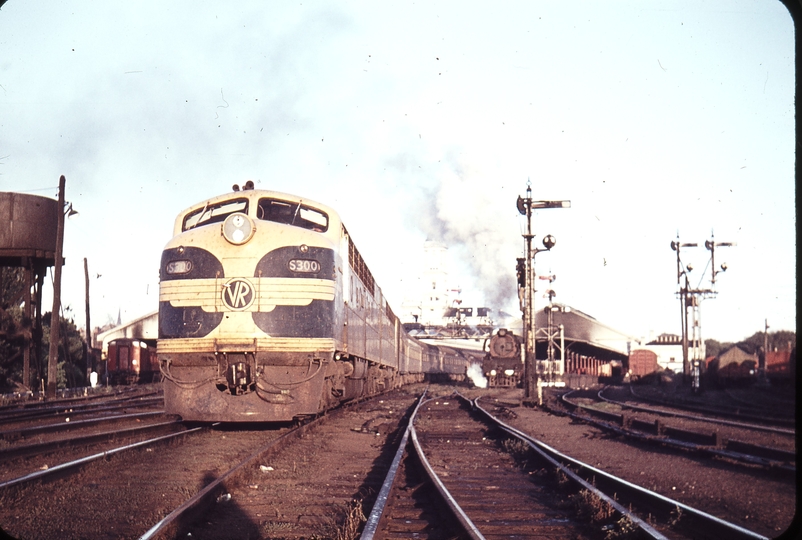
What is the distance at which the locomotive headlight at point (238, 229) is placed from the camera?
10636 millimetres

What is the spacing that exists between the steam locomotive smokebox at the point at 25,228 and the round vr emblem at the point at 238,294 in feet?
61.2

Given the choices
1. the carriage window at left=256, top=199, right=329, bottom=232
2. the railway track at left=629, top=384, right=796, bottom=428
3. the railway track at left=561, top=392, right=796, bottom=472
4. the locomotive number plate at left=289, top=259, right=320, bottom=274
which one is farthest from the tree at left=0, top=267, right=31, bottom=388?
the railway track at left=629, top=384, right=796, bottom=428

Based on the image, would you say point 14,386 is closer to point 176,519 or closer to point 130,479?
point 130,479

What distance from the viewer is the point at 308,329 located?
35.1 ft

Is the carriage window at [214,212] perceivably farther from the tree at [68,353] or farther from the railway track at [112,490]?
the tree at [68,353]

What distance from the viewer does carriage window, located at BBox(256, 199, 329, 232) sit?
11.5 m

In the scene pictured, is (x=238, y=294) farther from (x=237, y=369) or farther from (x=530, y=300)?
(x=530, y=300)

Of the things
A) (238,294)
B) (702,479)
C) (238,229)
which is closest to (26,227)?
(238,229)

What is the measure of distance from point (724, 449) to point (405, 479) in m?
4.45

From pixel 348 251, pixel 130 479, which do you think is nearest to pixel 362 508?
pixel 130 479

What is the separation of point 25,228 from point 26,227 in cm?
5

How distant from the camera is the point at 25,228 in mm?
25859

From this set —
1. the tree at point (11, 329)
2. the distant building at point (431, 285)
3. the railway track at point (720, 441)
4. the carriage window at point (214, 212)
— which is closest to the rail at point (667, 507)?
the railway track at point (720, 441)

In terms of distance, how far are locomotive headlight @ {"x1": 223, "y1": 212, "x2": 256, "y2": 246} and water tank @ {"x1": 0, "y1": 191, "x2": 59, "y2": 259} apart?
18477mm
